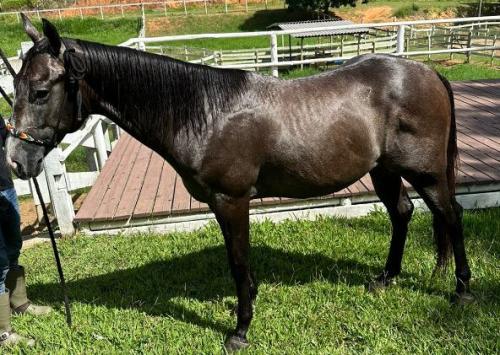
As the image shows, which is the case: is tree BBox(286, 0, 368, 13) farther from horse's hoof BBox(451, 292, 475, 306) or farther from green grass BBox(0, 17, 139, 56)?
horse's hoof BBox(451, 292, 475, 306)

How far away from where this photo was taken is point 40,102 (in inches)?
80.0

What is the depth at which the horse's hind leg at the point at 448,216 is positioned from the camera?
266cm

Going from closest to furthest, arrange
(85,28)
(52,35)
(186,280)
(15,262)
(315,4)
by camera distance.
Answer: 1. (52,35)
2. (15,262)
3. (186,280)
4. (85,28)
5. (315,4)

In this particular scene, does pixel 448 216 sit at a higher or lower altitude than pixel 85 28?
lower

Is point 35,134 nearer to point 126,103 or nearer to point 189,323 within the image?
point 126,103

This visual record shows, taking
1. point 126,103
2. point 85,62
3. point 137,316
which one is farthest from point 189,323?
point 85,62

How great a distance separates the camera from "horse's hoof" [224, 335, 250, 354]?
8.39 ft

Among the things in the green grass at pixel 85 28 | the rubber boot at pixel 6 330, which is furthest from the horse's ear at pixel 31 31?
the green grass at pixel 85 28

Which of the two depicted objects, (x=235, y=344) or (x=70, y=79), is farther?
(x=235, y=344)

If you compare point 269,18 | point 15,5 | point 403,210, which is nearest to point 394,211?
point 403,210

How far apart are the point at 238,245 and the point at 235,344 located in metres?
0.60

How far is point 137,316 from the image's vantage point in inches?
115

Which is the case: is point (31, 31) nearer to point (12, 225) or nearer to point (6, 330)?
point (12, 225)

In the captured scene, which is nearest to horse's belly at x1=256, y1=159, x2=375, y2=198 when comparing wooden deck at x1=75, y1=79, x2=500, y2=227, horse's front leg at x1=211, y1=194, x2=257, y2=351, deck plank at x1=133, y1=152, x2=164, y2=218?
horse's front leg at x1=211, y1=194, x2=257, y2=351
